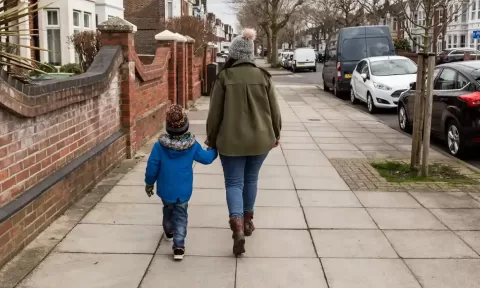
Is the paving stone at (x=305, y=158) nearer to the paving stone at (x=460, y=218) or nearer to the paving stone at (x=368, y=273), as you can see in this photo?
the paving stone at (x=460, y=218)

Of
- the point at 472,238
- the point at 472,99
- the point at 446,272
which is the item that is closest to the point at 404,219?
the point at 472,238

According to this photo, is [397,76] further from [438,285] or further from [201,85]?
[438,285]

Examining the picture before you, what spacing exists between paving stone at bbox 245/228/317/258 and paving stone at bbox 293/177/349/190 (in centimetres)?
185

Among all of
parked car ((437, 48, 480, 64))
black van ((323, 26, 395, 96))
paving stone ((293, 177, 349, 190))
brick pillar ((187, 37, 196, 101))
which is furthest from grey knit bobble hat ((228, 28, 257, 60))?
parked car ((437, 48, 480, 64))

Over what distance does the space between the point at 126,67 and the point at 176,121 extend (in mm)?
4400

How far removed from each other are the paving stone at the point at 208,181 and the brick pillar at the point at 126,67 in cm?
157

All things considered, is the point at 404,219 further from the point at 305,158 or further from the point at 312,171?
the point at 305,158

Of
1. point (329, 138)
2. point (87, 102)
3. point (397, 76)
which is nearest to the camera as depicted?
point (87, 102)

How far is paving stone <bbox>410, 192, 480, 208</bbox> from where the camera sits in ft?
20.9

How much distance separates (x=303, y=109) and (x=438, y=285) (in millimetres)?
13060

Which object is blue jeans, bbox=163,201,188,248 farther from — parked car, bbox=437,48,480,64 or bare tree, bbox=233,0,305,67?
bare tree, bbox=233,0,305,67

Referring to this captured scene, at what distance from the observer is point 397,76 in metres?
16.3

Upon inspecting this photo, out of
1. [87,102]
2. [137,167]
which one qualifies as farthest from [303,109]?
[87,102]

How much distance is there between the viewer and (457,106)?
9.33 meters
